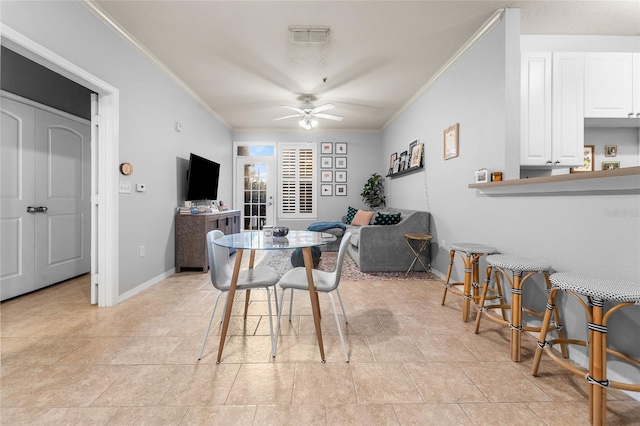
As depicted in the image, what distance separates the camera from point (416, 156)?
429 cm

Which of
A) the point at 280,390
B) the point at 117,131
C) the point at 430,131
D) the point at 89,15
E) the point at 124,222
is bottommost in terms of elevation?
the point at 280,390

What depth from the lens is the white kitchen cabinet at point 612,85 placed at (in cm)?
245

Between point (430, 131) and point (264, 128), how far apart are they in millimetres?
3903

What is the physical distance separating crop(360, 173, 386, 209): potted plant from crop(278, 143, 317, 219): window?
1293 mm

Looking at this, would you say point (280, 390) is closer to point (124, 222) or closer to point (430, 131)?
point (124, 222)

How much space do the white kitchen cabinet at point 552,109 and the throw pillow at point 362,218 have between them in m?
3.13

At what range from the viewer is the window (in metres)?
6.41

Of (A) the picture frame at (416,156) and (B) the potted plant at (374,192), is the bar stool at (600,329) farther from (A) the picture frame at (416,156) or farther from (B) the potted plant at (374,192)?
(B) the potted plant at (374,192)

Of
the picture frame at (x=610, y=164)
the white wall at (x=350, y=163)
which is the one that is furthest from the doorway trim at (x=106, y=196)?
the picture frame at (x=610, y=164)

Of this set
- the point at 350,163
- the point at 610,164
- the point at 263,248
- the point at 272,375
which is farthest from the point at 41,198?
the point at 610,164

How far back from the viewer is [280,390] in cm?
146

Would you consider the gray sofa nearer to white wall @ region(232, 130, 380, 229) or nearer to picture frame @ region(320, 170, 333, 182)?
white wall @ region(232, 130, 380, 229)

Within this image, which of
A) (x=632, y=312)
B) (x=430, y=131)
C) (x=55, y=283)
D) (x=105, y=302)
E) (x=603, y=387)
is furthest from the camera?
(x=430, y=131)

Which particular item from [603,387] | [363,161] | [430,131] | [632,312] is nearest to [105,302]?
[603,387]
